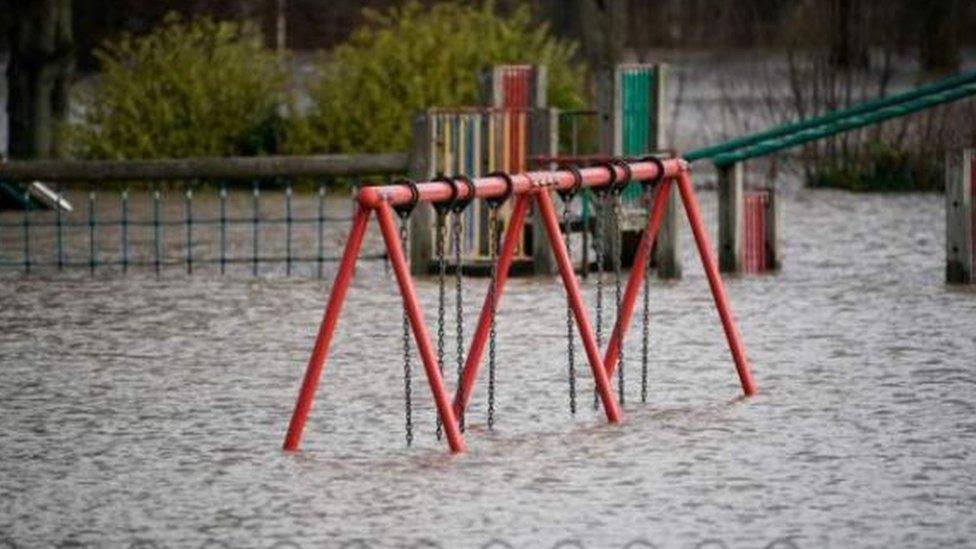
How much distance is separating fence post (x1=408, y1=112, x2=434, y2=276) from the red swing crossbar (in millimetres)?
6359

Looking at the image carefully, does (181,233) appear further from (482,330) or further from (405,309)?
(405,309)

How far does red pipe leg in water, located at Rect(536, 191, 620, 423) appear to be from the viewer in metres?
12.6

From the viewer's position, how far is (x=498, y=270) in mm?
13023

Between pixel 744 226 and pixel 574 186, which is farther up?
pixel 574 186

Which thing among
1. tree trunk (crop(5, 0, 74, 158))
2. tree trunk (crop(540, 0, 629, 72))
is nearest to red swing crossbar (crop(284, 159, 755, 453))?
tree trunk (crop(5, 0, 74, 158))

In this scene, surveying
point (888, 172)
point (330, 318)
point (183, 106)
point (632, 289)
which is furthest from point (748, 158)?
point (183, 106)

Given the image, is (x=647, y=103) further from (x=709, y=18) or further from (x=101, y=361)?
(x=709, y=18)

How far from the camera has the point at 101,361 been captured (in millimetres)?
15398

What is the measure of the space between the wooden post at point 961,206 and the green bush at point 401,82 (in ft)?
32.3

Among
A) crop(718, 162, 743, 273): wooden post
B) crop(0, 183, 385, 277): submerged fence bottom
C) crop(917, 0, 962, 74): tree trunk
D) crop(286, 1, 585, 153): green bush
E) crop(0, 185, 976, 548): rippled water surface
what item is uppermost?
crop(917, 0, 962, 74): tree trunk

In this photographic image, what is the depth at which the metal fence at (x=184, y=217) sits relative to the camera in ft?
68.7

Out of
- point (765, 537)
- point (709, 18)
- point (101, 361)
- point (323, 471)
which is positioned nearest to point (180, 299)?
point (101, 361)

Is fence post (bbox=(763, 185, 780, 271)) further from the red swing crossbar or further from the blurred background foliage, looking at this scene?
the blurred background foliage

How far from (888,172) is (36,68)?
8786 mm
